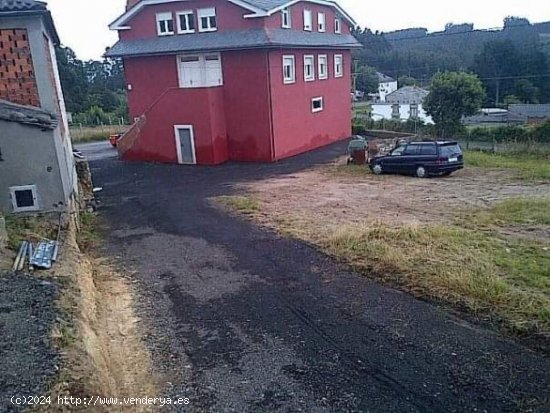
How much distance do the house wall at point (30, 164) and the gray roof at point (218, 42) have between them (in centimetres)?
1348

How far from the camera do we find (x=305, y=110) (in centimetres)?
2733

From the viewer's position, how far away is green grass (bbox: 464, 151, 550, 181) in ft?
63.9

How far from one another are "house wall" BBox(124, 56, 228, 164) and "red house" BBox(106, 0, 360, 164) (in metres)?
0.05

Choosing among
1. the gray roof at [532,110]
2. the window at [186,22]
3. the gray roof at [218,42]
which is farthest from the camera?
the gray roof at [532,110]

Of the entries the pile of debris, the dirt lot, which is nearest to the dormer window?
the dirt lot

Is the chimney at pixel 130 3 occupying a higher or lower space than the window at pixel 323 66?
higher

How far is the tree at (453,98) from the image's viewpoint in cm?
3741

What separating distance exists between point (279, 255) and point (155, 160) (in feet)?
55.0

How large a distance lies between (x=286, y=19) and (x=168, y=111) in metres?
7.63

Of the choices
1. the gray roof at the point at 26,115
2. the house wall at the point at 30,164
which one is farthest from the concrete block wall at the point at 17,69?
the house wall at the point at 30,164

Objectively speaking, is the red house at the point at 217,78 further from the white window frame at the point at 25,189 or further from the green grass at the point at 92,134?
the white window frame at the point at 25,189

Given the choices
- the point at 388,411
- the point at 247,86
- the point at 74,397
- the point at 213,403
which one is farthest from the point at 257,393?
the point at 247,86

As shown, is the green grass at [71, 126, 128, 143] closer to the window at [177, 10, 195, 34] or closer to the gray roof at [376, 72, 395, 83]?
the window at [177, 10, 195, 34]

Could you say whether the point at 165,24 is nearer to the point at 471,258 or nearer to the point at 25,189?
the point at 25,189
